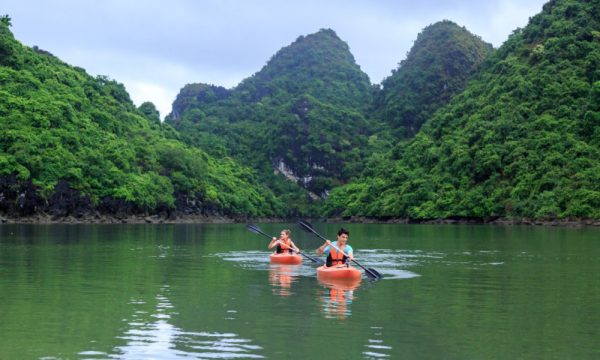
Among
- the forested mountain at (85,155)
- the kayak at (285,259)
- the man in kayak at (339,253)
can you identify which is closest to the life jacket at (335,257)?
the man in kayak at (339,253)

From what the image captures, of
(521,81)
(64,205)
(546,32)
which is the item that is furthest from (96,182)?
(546,32)

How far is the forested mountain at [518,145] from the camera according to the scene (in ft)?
321

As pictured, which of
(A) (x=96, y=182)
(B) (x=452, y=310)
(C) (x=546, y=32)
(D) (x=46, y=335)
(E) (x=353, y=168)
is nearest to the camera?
(D) (x=46, y=335)

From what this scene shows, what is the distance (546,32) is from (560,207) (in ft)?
180

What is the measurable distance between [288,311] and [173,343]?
473 centimetres

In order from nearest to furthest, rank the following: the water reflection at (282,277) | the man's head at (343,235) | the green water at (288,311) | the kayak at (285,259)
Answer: the green water at (288,311) < the water reflection at (282,277) < the man's head at (343,235) < the kayak at (285,259)

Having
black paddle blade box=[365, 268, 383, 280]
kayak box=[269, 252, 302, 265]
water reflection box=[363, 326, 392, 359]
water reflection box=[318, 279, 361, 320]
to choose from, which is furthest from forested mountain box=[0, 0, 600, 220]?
water reflection box=[363, 326, 392, 359]

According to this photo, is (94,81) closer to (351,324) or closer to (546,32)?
(546,32)

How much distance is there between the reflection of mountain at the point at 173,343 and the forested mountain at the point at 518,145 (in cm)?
8122

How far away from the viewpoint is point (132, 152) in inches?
4646

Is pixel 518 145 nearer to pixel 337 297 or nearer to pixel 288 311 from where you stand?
pixel 337 297

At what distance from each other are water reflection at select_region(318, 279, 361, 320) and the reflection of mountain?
3734 mm

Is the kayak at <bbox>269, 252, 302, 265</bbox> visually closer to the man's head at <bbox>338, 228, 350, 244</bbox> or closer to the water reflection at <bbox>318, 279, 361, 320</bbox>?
the water reflection at <bbox>318, 279, 361, 320</bbox>

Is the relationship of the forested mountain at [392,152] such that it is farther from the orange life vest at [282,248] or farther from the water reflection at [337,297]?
the water reflection at [337,297]
